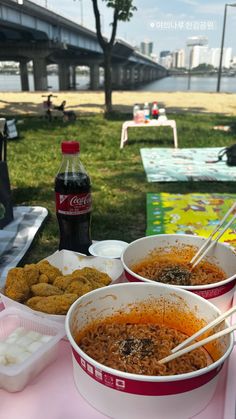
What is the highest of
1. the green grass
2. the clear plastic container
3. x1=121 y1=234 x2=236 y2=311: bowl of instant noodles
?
x1=121 y1=234 x2=236 y2=311: bowl of instant noodles

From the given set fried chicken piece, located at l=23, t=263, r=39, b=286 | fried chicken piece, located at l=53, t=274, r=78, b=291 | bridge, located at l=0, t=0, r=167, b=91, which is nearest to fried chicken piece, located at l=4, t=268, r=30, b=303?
fried chicken piece, located at l=23, t=263, r=39, b=286

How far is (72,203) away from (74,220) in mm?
126

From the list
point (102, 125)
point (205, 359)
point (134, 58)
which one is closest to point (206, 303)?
point (205, 359)

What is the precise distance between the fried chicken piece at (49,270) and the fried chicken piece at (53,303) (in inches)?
6.8

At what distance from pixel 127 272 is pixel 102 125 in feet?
42.3

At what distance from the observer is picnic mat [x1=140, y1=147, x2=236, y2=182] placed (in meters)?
7.07

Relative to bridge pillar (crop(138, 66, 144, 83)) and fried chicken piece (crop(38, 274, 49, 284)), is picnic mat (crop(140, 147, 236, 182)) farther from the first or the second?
bridge pillar (crop(138, 66, 144, 83))

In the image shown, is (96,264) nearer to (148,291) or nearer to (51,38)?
(148,291)

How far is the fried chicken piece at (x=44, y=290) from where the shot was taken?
1.48 metres

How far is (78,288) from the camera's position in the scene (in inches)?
59.1

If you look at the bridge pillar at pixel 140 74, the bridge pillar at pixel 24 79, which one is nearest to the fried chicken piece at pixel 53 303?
the bridge pillar at pixel 24 79

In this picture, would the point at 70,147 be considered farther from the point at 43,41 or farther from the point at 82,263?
the point at 43,41

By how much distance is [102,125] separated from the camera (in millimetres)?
13977

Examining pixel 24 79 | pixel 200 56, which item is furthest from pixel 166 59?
pixel 24 79
